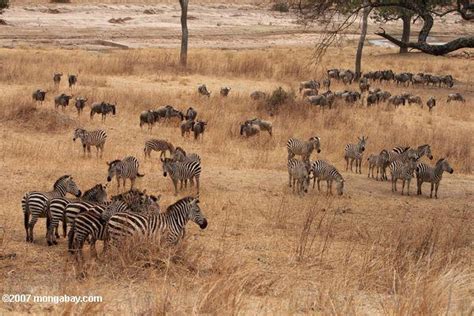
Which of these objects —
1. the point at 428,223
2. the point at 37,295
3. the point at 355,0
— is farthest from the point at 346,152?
the point at 37,295

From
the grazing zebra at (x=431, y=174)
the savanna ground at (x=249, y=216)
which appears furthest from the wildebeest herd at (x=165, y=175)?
the savanna ground at (x=249, y=216)

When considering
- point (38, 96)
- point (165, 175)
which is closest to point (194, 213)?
point (165, 175)

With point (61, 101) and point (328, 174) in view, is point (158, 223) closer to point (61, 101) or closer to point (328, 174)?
point (328, 174)

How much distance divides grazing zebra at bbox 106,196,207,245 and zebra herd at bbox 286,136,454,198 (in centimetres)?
526

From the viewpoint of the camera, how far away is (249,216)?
13.1 m

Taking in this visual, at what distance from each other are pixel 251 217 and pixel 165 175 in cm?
291

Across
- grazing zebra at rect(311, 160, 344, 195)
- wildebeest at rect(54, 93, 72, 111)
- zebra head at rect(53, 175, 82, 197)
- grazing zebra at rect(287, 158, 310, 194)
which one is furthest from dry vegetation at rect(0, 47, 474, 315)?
wildebeest at rect(54, 93, 72, 111)

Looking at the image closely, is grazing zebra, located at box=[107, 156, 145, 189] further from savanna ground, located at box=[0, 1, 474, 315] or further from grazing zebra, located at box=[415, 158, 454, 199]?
grazing zebra, located at box=[415, 158, 454, 199]

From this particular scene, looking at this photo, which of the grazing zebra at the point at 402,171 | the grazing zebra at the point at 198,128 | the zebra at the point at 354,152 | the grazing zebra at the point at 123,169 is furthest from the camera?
the grazing zebra at the point at 198,128

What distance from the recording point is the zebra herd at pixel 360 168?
607 inches

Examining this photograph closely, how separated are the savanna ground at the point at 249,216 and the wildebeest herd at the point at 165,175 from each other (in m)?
0.36

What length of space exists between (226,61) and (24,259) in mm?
29848

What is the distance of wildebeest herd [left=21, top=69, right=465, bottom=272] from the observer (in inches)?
374

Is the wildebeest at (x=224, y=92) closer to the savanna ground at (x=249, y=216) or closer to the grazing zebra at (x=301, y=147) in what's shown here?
the savanna ground at (x=249, y=216)
